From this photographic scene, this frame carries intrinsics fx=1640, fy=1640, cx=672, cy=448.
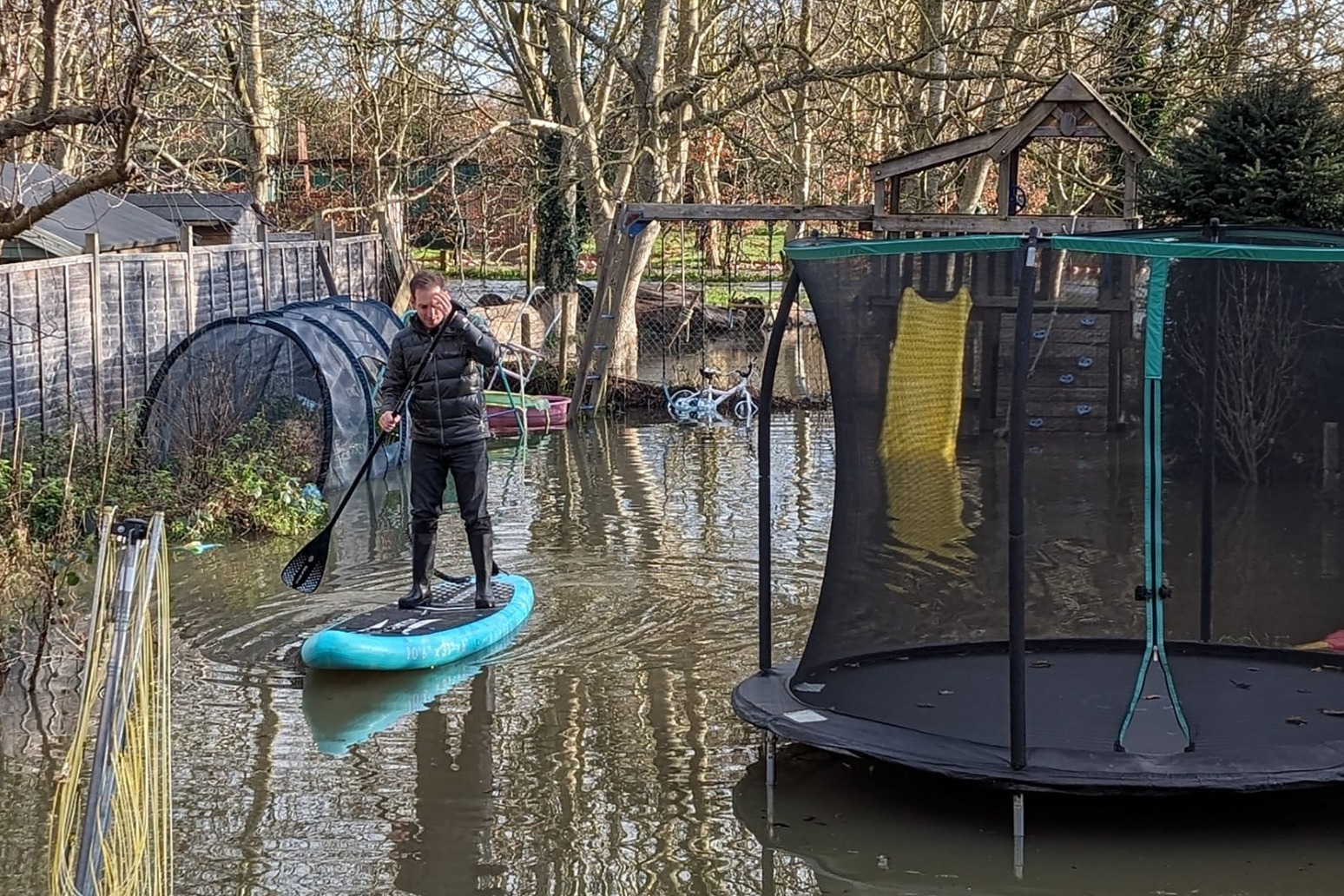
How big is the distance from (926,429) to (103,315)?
10.1 metres

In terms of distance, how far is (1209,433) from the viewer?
7.01m

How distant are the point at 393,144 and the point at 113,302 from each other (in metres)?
12.3

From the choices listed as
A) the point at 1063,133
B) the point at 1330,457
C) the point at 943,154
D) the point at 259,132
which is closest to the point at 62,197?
the point at 1330,457

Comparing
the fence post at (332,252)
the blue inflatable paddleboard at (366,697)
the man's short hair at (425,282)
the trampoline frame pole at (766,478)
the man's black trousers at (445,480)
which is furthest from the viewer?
the fence post at (332,252)

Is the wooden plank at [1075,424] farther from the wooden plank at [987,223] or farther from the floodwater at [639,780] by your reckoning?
the wooden plank at [987,223]

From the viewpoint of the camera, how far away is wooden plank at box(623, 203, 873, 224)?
16922 millimetres

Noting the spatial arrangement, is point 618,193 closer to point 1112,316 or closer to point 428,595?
point 428,595

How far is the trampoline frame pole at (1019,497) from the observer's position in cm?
581

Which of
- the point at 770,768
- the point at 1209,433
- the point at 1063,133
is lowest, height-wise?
the point at 770,768

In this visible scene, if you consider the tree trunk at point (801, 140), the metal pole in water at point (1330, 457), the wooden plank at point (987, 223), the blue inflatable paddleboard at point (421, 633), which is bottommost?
the blue inflatable paddleboard at point (421, 633)

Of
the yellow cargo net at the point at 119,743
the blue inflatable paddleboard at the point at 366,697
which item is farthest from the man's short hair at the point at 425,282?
the yellow cargo net at the point at 119,743

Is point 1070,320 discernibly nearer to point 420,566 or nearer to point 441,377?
point 441,377

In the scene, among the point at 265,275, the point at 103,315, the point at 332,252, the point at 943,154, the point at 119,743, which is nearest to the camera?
the point at 119,743

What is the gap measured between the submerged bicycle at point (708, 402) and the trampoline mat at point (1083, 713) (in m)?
12.1
